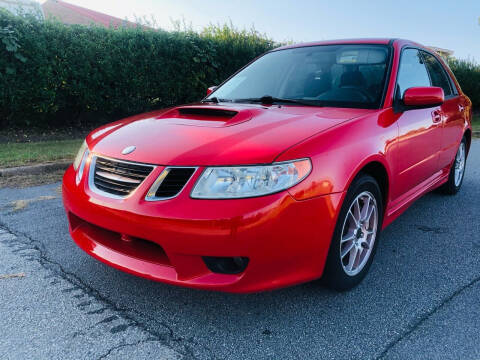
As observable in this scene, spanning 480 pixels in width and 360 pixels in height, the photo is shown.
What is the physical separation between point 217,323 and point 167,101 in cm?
755

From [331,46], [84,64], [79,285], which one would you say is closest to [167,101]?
[84,64]

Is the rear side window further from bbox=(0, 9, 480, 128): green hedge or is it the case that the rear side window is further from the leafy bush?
the leafy bush

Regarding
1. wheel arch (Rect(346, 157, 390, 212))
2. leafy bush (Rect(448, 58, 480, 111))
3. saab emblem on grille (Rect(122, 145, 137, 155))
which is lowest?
leafy bush (Rect(448, 58, 480, 111))

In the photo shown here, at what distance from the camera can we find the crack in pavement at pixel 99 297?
1.85 meters

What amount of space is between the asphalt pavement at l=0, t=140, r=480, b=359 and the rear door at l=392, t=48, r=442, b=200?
0.59 meters

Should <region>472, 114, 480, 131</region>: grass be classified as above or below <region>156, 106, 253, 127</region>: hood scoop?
below

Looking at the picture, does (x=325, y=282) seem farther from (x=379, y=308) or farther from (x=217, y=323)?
(x=217, y=323)

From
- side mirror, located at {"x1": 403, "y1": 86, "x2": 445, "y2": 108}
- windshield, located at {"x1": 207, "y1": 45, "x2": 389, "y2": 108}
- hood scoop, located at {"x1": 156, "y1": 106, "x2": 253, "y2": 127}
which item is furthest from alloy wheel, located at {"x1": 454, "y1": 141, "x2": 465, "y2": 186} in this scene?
hood scoop, located at {"x1": 156, "y1": 106, "x2": 253, "y2": 127}

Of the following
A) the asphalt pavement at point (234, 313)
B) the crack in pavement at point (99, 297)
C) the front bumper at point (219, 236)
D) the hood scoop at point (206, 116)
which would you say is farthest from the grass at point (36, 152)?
the front bumper at point (219, 236)

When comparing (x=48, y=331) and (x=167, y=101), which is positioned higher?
(x=48, y=331)

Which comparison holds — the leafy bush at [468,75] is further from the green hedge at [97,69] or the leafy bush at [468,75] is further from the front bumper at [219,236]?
the front bumper at [219,236]

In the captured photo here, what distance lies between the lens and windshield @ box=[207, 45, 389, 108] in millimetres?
2846

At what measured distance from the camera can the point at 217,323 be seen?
2.04 meters

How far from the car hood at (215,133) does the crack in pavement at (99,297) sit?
0.80 meters
